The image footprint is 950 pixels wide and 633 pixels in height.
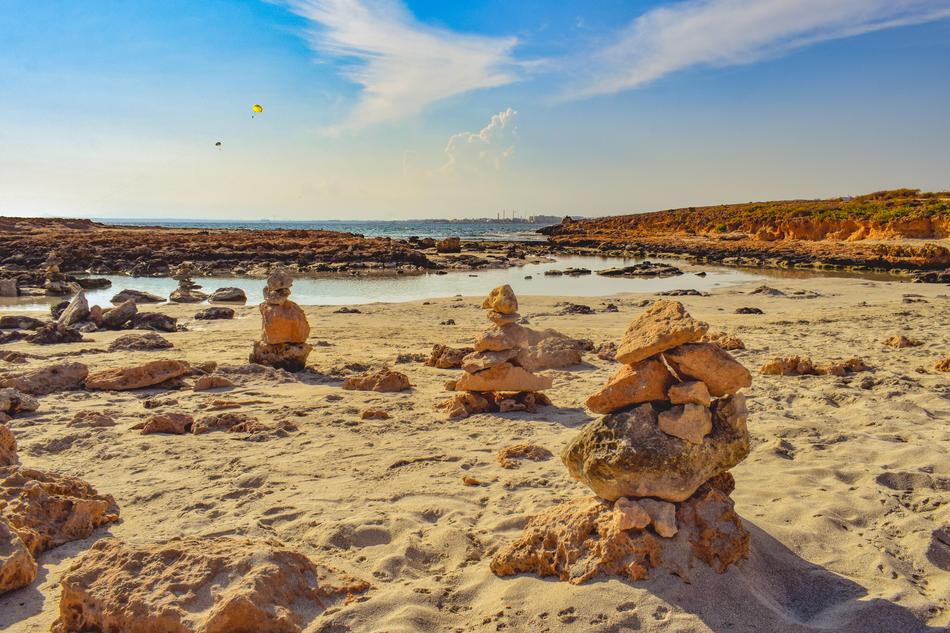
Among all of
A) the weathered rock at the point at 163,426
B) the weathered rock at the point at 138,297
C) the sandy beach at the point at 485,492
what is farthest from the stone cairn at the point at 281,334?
the weathered rock at the point at 138,297

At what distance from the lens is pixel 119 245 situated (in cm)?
3900

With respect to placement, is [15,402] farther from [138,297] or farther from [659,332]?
[138,297]

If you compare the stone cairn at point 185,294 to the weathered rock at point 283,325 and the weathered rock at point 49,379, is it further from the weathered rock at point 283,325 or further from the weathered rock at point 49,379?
the weathered rock at point 49,379

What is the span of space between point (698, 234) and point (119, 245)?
54.1m

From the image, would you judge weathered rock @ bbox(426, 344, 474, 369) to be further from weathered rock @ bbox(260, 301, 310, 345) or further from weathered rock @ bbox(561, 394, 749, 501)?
weathered rock @ bbox(561, 394, 749, 501)

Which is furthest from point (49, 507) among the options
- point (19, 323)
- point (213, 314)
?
point (213, 314)

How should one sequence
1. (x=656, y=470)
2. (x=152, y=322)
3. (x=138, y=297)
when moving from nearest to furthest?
1. (x=656, y=470)
2. (x=152, y=322)
3. (x=138, y=297)

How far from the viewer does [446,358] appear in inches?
414

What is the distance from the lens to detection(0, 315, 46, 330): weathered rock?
13.5m

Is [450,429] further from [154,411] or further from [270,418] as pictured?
[154,411]

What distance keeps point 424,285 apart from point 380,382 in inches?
763

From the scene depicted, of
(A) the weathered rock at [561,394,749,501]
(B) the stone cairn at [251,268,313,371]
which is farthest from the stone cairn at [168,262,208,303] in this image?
(A) the weathered rock at [561,394,749,501]

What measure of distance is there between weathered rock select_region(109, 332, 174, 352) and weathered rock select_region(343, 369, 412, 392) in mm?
4936

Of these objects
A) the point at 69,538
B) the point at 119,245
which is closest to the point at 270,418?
the point at 69,538
